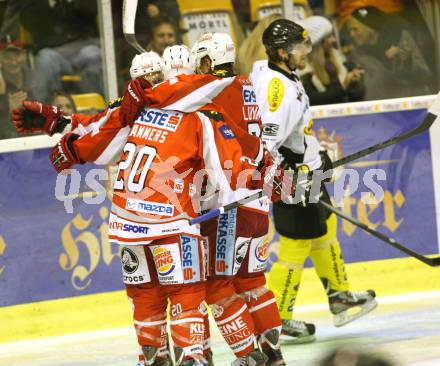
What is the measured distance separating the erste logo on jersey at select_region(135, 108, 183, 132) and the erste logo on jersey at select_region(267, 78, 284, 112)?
43.2 inches

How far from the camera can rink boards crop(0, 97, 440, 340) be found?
6660 mm

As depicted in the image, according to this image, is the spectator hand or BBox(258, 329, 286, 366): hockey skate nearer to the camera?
BBox(258, 329, 286, 366): hockey skate

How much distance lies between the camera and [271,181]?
17.4ft

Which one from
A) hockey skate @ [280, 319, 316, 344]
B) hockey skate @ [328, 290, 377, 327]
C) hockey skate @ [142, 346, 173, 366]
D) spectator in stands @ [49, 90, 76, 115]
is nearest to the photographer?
hockey skate @ [142, 346, 173, 366]

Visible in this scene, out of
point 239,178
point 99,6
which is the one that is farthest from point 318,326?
point 99,6

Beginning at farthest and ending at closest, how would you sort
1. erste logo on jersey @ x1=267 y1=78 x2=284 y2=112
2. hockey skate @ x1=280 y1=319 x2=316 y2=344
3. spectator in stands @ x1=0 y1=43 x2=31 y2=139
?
spectator in stands @ x1=0 y1=43 x2=31 y2=139 → hockey skate @ x1=280 y1=319 x2=316 y2=344 → erste logo on jersey @ x1=267 y1=78 x2=284 y2=112

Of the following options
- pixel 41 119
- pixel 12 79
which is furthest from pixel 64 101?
pixel 41 119

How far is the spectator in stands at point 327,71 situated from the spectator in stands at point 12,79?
5.84 ft

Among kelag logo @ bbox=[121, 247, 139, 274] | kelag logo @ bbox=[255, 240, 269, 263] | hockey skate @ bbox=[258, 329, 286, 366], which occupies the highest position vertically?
kelag logo @ bbox=[121, 247, 139, 274]

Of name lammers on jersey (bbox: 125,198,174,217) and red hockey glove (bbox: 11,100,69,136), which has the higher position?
red hockey glove (bbox: 11,100,69,136)

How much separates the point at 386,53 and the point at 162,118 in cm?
320

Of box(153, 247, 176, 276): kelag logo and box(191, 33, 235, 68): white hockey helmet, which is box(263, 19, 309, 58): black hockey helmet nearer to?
box(191, 33, 235, 68): white hockey helmet

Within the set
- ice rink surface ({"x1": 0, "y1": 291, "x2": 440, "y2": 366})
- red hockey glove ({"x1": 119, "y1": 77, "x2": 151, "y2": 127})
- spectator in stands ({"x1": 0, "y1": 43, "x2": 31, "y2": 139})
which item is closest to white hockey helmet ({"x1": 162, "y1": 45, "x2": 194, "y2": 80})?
red hockey glove ({"x1": 119, "y1": 77, "x2": 151, "y2": 127})

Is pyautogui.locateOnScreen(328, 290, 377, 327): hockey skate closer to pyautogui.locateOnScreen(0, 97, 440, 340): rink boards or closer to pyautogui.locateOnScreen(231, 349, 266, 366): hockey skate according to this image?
pyautogui.locateOnScreen(0, 97, 440, 340): rink boards
